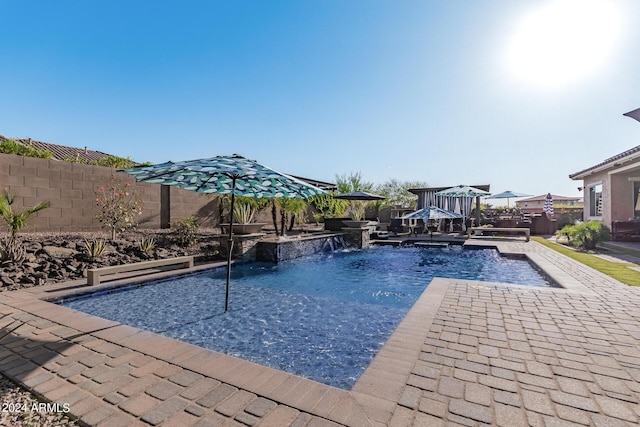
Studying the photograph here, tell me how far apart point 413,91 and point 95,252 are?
1175 centimetres

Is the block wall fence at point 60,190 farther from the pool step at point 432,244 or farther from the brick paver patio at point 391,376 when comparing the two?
the pool step at point 432,244

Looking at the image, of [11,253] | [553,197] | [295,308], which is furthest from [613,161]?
[553,197]

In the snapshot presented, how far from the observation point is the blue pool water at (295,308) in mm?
3576

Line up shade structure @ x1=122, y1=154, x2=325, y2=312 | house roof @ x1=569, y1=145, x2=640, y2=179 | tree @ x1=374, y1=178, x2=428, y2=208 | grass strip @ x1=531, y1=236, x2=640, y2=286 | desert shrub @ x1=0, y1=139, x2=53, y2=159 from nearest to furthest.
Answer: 1. shade structure @ x1=122, y1=154, x2=325, y2=312
2. grass strip @ x1=531, y1=236, x2=640, y2=286
3. desert shrub @ x1=0, y1=139, x2=53, y2=159
4. house roof @ x1=569, y1=145, x2=640, y2=179
5. tree @ x1=374, y1=178, x2=428, y2=208

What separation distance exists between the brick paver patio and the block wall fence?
619 cm

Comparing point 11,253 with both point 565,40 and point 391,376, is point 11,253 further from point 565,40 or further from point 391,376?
point 565,40

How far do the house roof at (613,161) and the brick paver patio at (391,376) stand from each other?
10814 millimetres

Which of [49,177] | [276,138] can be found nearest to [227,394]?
[49,177]

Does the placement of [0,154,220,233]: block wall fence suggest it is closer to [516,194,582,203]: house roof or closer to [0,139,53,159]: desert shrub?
[0,139,53,159]: desert shrub

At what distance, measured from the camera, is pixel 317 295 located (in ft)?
20.1

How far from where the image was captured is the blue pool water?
3576 millimetres

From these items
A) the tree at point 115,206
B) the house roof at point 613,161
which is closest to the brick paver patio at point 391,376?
the tree at point 115,206

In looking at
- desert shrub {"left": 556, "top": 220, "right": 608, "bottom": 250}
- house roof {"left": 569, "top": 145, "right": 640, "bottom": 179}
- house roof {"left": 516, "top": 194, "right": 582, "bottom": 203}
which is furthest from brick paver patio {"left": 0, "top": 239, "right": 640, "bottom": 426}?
house roof {"left": 516, "top": 194, "right": 582, "bottom": 203}

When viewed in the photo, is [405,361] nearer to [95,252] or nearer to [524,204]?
[95,252]
